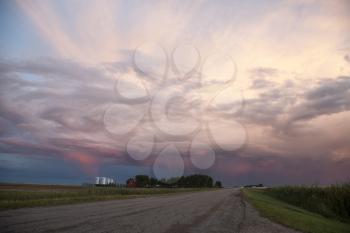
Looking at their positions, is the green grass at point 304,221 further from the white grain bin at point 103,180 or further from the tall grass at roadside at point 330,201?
the white grain bin at point 103,180

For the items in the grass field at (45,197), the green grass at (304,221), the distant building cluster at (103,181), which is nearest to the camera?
the green grass at (304,221)

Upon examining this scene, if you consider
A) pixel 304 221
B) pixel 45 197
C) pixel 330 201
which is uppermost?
pixel 45 197

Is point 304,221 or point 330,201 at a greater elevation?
point 330,201

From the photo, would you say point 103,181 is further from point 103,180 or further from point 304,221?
point 304,221

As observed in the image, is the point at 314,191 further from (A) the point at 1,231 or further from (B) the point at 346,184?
(A) the point at 1,231

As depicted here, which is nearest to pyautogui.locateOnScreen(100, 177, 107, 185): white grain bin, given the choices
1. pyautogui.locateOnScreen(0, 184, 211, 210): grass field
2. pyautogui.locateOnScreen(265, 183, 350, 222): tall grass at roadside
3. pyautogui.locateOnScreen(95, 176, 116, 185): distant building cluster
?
pyautogui.locateOnScreen(95, 176, 116, 185): distant building cluster

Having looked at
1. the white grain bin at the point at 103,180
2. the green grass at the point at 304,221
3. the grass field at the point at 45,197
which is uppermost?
the white grain bin at the point at 103,180

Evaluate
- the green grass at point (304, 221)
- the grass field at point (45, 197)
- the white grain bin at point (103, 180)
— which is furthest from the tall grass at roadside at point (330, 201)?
the white grain bin at point (103, 180)

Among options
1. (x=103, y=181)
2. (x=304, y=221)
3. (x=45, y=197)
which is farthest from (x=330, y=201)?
(x=103, y=181)

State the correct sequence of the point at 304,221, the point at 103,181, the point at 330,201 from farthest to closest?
the point at 103,181, the point at 330,201, the point at 304,221

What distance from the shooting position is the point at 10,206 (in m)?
25.4

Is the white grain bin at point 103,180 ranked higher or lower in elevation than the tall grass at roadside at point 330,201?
higher

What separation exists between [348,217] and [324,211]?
3.45 meters

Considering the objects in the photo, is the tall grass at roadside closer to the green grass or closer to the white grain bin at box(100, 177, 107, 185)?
the green grass
